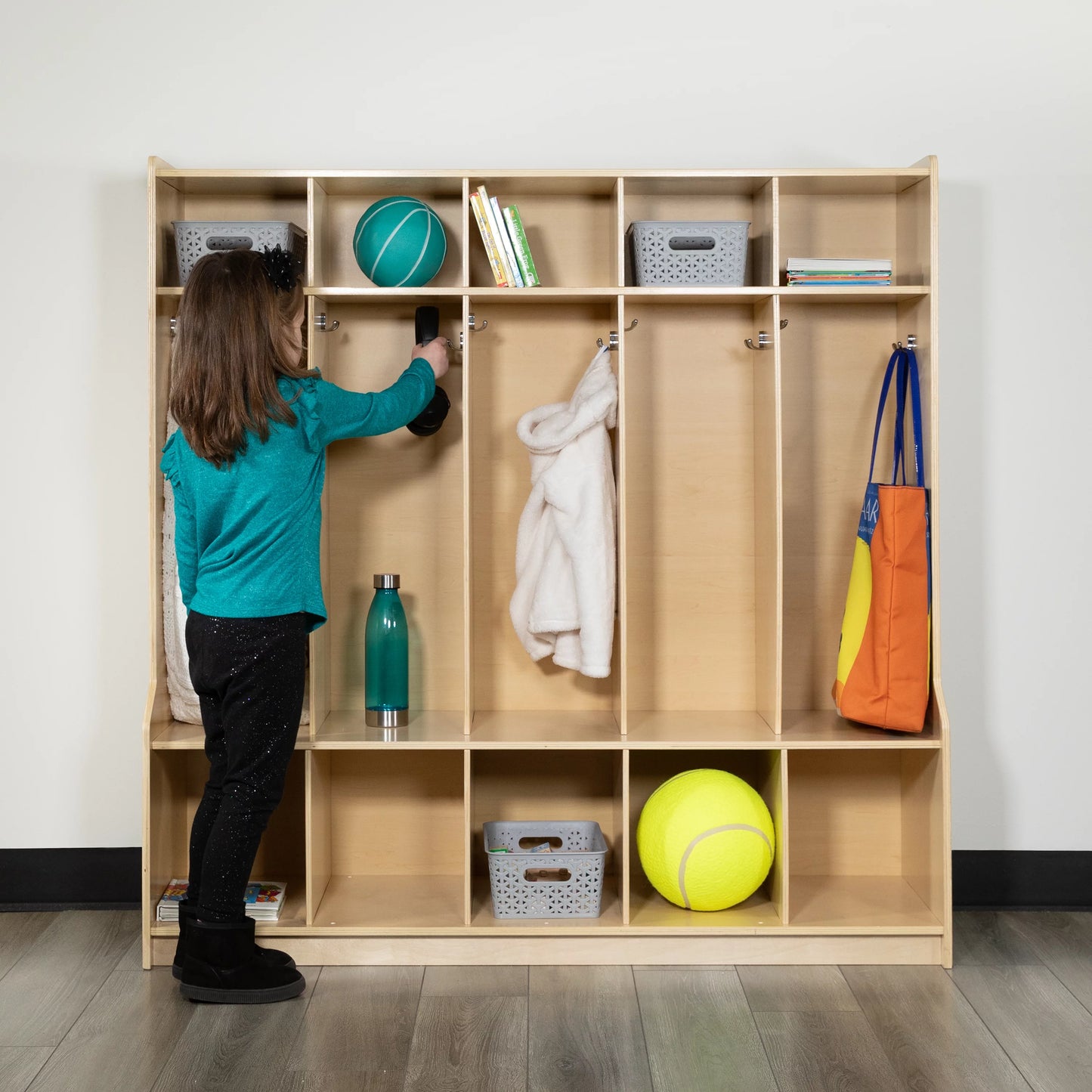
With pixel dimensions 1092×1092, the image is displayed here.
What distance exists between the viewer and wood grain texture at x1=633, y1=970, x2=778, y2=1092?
1979 millimetres

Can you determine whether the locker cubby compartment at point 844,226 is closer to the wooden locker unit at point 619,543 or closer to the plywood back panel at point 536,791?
the wooden locker unit at point 619,543

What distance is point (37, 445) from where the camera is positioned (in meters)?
2.81

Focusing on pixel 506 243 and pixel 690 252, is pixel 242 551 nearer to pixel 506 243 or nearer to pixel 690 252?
pixel 506 243

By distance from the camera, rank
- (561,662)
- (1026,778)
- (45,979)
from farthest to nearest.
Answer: (1026,778) < (561,662) < (45,979)

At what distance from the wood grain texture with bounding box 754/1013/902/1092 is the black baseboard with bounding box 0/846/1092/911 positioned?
2.57 feet

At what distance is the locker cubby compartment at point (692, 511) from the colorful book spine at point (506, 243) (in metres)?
0.36

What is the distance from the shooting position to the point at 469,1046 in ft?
6.91

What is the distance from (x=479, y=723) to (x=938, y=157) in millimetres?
1869

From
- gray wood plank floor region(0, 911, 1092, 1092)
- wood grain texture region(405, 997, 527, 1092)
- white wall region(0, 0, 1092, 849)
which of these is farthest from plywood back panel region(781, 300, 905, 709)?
wood grain texture region(405, 997, 527, 1092)

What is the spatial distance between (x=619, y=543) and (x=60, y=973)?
5.25 feet

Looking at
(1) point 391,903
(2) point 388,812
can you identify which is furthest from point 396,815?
(1) point 391,903

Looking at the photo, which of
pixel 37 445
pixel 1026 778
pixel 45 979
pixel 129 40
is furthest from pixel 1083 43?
pixel 45 979

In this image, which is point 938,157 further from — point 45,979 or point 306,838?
point 45,979

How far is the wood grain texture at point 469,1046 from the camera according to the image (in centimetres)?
197
